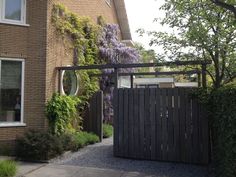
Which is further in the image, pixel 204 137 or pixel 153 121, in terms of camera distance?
pixel 153 121

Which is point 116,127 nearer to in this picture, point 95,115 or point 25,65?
point 95,115

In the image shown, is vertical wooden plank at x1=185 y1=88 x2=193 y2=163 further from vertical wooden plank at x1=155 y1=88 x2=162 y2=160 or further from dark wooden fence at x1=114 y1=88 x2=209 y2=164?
vertical wooden plank at x1=155 y1=88 x2=162 y2=160

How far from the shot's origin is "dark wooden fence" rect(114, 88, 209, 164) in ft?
34.3

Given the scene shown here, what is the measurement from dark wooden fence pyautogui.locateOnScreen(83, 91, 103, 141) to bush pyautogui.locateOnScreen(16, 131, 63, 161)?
130 inches

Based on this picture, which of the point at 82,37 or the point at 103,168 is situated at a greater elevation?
the point at 82,37

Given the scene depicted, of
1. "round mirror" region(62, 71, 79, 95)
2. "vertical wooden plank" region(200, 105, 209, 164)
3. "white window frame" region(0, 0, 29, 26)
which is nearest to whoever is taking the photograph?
"vertical wooden plank" region(200, 105, 209, 164)

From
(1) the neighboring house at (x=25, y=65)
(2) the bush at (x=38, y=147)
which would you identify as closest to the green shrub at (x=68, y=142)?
(2) the bush at (x=38, y=147)

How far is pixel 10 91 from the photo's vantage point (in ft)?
41.4

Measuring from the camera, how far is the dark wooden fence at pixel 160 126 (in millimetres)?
10445

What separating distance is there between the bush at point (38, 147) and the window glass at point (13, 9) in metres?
4.13

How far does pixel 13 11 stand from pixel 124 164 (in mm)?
6649

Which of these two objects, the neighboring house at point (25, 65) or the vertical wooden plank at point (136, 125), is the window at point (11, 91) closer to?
the neighboring house at point (25, 65)

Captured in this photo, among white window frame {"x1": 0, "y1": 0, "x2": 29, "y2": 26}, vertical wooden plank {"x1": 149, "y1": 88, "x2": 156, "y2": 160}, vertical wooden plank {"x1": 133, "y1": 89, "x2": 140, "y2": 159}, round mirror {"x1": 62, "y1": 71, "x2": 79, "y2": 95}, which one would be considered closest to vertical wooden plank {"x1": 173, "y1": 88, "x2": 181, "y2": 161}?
vertical wooden plank {"x1": 149, "y1": 88, "x2": 156, "y2": 160}

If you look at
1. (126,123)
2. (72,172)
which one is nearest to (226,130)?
(72,172)
